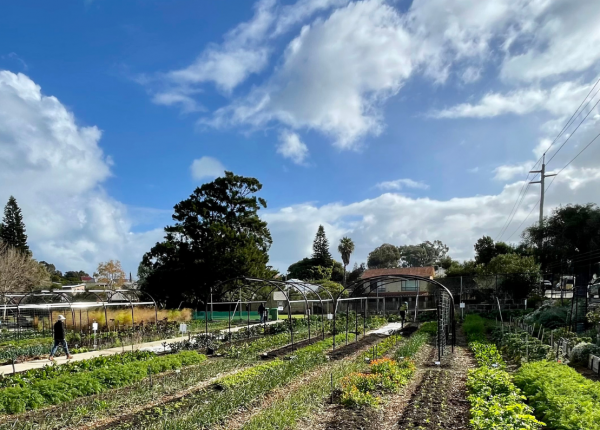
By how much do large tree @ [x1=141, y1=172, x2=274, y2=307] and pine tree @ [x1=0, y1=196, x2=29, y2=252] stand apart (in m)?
32.6

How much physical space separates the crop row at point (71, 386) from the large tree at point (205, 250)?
23.3 metres

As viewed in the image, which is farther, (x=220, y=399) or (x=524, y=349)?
(x=524, y=349)

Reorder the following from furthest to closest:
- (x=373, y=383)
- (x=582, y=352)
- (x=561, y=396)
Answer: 1. (x=582, y=352)
2. (x=373, y=383)
3. (x=561, y=396)

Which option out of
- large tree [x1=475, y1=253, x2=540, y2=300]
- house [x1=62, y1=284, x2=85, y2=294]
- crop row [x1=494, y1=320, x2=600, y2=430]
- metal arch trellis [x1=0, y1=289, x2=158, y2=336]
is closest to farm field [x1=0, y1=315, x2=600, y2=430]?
crop row [x1=494, y1=320, x2=600, y2=430]

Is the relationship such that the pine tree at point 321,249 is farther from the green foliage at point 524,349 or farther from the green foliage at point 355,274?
the green foliage at point 524,349

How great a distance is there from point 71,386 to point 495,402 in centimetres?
807

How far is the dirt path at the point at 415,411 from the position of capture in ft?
22.9

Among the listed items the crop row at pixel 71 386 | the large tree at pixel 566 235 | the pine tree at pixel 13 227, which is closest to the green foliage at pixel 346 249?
the large tree at pixel 566 235

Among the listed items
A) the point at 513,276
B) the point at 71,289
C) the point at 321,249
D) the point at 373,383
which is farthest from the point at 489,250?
the point at 71,289

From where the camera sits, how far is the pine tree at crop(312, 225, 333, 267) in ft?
229

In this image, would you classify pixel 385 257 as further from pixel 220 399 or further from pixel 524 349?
pixel 220 399

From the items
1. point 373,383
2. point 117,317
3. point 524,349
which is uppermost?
point 373,383

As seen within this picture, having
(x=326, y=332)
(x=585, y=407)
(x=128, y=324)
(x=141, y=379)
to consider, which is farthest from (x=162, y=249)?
(x=585, y=407)

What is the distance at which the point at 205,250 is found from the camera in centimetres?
3541
